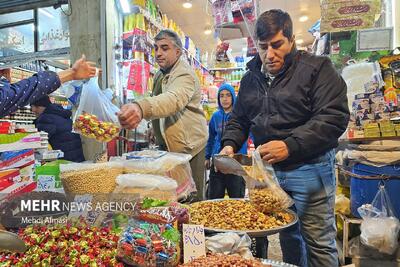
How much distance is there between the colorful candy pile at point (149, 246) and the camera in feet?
2.97

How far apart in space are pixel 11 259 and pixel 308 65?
→ 4.68ft

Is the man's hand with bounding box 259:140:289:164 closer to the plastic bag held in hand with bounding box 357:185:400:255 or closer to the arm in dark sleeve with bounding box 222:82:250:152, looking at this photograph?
the arm in dark sleeve with bounding box 222:82:250:152

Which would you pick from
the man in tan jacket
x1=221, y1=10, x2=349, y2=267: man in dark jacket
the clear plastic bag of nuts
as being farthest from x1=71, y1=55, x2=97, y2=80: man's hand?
the clear plastic bag of nuts

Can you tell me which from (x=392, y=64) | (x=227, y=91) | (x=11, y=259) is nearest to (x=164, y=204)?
(x=11, y=259)

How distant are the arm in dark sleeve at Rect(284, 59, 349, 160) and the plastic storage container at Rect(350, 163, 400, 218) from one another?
1269 millimetres

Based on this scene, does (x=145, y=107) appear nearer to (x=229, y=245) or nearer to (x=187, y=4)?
(x=229, y=245)

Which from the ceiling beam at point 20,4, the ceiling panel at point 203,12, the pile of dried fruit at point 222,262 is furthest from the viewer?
the ceiling panel at point 203,12

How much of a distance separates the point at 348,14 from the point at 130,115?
2.81 meters

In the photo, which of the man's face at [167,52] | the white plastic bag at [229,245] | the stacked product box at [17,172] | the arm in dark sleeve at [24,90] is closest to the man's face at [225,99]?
the man's face at [167,52]

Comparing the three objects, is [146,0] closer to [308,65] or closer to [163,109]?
[163,109]

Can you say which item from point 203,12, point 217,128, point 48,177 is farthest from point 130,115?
point 203,12

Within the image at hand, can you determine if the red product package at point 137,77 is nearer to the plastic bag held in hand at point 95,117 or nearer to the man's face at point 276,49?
the plastic bag held in hand at point 95,117

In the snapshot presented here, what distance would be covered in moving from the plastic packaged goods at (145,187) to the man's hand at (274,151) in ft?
1.51

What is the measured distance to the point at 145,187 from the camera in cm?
118
